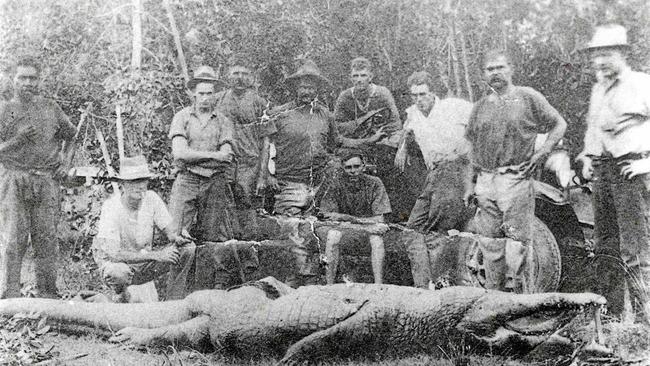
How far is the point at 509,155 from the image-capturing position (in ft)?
20.2

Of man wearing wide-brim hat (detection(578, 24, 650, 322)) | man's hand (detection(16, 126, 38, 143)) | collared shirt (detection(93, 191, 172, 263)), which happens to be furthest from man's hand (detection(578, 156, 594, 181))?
man's hand (detection(16, 126, 38, 143))

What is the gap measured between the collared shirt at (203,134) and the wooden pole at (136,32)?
887mm

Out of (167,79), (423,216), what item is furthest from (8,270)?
(423,216)

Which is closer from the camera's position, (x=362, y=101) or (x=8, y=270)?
(x=8, y=270)

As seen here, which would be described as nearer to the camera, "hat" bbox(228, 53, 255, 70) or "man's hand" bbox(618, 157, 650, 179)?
"man's hand" bbox(618, 157, 650, 179)

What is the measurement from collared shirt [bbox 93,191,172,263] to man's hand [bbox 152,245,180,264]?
0.12 m

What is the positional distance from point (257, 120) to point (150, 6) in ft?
5.04

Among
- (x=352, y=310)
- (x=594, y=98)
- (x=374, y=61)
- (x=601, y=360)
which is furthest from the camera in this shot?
(x=374, y=61)

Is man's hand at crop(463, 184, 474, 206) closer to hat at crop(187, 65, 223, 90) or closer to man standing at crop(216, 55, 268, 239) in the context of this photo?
man standing at crop(216, 55, 268, 239)

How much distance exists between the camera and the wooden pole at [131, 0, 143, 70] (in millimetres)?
6945

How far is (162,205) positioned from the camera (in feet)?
20.7

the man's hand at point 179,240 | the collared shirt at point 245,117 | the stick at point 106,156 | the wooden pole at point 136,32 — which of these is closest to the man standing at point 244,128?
the collared shirt at point 245,117

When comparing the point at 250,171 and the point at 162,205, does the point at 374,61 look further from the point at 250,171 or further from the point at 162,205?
the point at 162,205

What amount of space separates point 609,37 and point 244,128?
10.8ft
